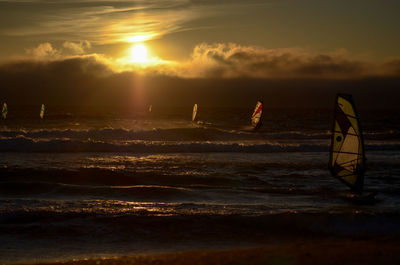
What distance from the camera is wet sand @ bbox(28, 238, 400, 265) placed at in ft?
18.0

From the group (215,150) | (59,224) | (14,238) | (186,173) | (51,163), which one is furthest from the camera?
(215,150)

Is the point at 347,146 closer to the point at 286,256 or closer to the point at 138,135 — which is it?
the point at 286,256

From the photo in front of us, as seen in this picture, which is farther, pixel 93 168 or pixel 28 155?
pixel 28 155

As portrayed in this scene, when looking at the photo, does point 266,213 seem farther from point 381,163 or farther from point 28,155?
point 28,155

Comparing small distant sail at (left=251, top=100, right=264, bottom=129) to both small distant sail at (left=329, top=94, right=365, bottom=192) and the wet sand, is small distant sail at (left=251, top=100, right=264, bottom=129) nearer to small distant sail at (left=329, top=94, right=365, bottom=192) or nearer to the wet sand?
small distant sail at (left=329, top=94, right=365, bottom=192)

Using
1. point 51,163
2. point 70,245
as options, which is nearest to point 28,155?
point 51,163

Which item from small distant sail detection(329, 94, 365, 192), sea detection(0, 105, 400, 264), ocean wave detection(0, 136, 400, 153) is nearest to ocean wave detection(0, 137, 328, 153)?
ocean wave detection(0, 136, 400, 153)

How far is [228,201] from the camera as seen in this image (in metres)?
9.09

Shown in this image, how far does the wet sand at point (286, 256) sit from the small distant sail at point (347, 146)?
3.36 m

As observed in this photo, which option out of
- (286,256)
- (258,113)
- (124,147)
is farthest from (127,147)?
(286,256)

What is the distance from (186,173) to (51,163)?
5.39 meters

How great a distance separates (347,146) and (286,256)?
4.62 m

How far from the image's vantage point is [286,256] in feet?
18.8

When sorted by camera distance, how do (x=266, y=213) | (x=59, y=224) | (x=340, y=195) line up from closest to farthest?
(x=59, y=224) → (x=266, y=213) → (x=340, y=195)
